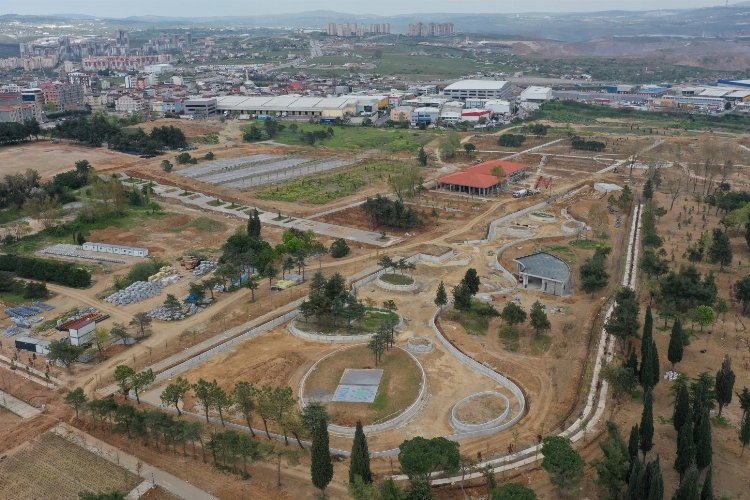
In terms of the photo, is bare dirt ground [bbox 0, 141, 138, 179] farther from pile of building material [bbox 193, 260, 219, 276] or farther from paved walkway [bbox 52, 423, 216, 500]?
paved walkway [bbox 52, 423, 216, 500]

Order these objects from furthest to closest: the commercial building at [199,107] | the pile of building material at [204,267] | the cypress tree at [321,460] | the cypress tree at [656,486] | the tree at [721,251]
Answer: the commercial building at [199,107]
the pile of building material at [204,267]
the tree at [721,251]
the cypress tree at [321,460]
the cypress tree at [656,486]

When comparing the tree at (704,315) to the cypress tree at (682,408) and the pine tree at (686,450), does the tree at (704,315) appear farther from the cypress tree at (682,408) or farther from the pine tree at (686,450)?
the pine tree at (686,450)

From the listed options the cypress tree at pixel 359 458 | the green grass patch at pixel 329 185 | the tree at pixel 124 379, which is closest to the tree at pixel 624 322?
the cypress tree at pixel 359 458

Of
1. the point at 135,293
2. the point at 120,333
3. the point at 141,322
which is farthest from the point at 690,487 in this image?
the point at 135,293

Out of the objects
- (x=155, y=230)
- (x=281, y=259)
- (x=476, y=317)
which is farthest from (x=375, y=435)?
(x=155, y=230)

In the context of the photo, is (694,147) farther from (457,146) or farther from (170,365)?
(170,365)
